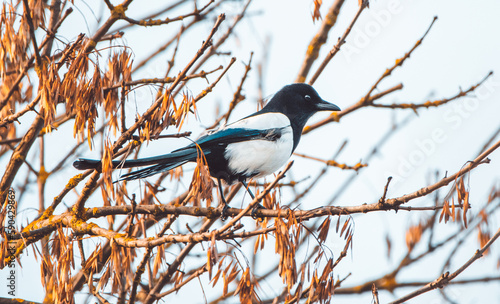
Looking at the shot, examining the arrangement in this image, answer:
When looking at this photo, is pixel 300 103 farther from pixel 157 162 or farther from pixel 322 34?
pixel 157 162

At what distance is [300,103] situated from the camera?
420 cm

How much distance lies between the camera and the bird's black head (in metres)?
4.16

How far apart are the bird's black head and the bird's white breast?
332mm

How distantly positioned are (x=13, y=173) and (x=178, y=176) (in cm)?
93

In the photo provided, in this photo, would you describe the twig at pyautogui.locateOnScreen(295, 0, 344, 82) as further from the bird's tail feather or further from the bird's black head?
the bird's tail feather

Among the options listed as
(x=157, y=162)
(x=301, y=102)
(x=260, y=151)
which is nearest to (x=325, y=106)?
(x=301, y=102)

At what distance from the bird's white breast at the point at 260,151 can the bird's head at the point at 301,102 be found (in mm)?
353

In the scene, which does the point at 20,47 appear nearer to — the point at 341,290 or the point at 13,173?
the point at 13,173

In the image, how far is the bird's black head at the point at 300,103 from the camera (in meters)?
4.16

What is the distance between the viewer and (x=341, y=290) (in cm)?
463

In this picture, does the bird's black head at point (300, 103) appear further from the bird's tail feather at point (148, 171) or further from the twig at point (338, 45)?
the bird's tail feather at point (148, 171)

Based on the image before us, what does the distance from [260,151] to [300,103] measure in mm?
765

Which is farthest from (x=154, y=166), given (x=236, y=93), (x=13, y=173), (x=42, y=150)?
(x=42, y=150)

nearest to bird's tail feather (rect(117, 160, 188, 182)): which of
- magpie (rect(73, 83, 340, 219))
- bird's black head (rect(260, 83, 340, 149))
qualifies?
magpie (rect(73, 83, 340, 219))
